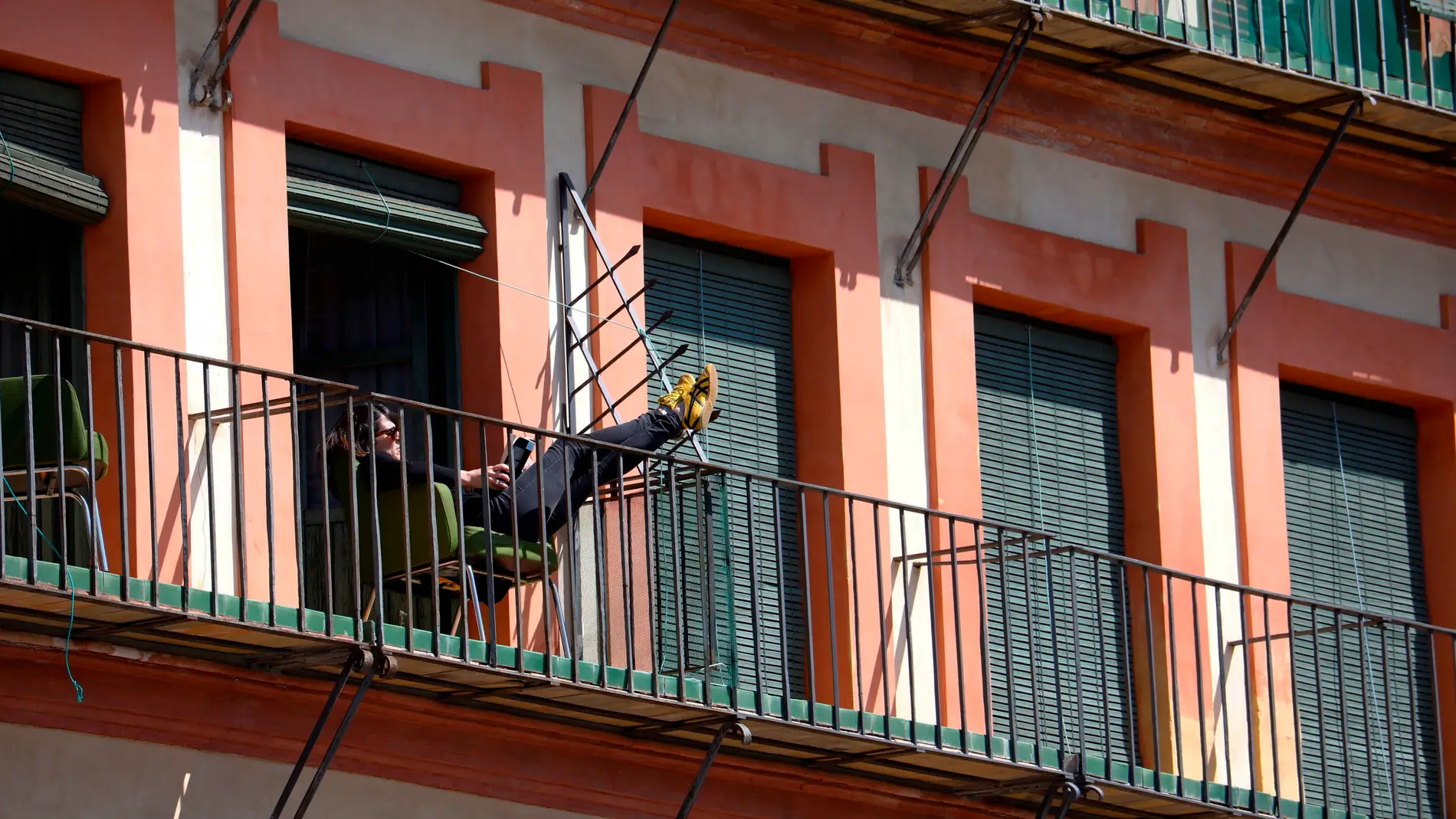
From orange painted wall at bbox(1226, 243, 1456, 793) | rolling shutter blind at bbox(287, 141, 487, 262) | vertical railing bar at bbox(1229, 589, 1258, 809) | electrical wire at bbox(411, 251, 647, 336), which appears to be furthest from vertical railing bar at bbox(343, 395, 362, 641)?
orange painted wall at bbox(1226, 243, 1456, 793)

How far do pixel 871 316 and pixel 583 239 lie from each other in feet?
5.34

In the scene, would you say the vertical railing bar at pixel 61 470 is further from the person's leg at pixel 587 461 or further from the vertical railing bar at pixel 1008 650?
the vertical railing bar at pixel 1008 650

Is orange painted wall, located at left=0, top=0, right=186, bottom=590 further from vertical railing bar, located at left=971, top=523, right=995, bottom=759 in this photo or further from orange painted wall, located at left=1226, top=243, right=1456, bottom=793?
orange painted wall, located at left=1226, top=243, right=1456, bottom=793

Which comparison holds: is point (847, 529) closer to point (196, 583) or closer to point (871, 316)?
point (871, 316)

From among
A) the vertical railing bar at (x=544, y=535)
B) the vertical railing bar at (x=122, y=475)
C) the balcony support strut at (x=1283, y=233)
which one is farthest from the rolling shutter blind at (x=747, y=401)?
→ the vertical railing bar at (x=122, y=475)

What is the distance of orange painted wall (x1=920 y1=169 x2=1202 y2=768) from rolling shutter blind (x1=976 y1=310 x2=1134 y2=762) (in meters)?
0.11

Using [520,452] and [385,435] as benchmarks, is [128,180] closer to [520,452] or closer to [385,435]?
[385,435]

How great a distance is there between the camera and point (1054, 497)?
52.6ft

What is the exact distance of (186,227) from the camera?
42.6ft

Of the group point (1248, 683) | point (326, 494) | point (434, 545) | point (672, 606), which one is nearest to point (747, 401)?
point (672, 606)

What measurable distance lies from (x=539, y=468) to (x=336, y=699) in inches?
48.0

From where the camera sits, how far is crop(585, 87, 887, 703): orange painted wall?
47.5ft

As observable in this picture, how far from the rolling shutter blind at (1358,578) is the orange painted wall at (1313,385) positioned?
0.09m

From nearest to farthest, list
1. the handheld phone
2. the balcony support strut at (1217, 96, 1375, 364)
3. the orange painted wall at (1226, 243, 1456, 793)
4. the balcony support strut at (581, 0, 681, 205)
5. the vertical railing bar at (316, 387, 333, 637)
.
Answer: the vertical railing bar at (316, 387, 333, 637), the handheld phone, the balcony support strut at (581, 0, 681, 205), the balcony support strut at (1217, 96, 1375, 364), the orange painted wall at (1226, 243, 1456, 793)
